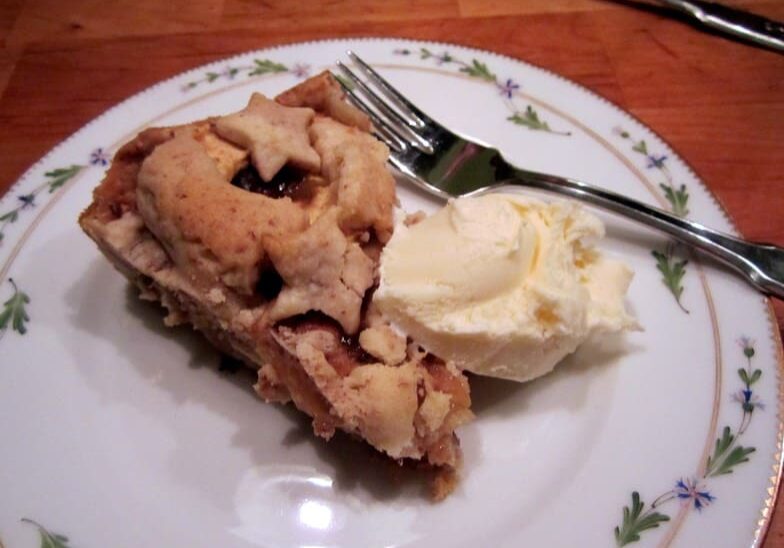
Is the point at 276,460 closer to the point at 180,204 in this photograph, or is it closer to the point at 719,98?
the point at 180,204

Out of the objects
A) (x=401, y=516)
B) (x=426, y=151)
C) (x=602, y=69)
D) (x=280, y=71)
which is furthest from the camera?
(x=602, y=69)

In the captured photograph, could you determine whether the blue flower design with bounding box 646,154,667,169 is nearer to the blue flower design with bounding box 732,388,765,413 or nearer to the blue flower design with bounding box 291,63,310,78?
the blue flower design with bounding box 732,388,765,413

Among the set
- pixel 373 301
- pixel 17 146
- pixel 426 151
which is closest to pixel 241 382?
pixel 373 301

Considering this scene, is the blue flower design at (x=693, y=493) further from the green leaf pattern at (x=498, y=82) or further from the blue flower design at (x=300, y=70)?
the blue flower design at (x=300, y=70)

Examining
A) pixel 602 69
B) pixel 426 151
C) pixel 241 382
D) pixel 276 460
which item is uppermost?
pixel 602 69

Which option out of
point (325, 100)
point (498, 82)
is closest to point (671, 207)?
point (498, 82)
